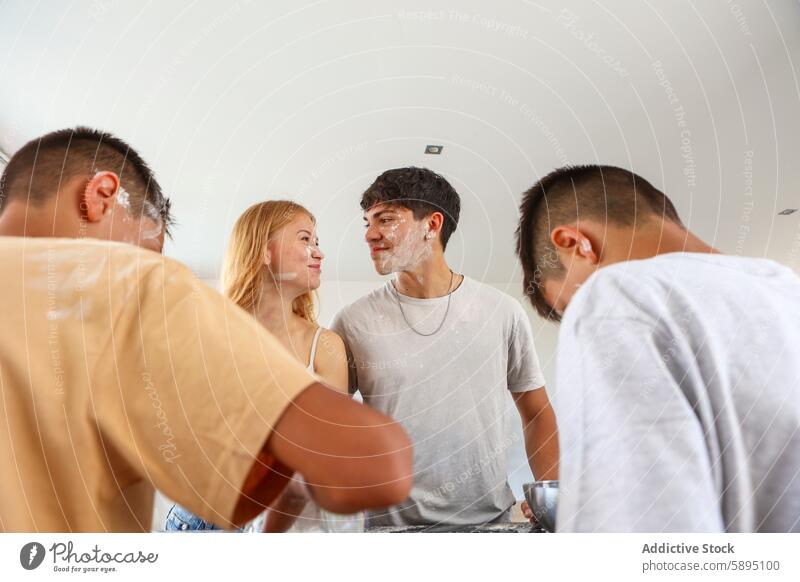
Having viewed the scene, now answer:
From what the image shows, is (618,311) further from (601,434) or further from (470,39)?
(470,39)

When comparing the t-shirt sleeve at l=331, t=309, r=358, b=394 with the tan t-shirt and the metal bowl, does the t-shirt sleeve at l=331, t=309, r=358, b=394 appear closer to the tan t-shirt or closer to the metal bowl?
the tan t-shirt

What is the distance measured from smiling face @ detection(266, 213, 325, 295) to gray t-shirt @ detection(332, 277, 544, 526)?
0.14 ft

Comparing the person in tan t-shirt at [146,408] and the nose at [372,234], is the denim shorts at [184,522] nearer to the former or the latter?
the person in tan t-shirt at [146,408]

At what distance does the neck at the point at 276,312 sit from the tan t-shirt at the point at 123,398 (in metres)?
0.02

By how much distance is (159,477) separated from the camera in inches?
18.8

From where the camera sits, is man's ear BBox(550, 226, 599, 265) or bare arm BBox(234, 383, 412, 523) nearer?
bare arm BBox(234, 383, 412, 523)

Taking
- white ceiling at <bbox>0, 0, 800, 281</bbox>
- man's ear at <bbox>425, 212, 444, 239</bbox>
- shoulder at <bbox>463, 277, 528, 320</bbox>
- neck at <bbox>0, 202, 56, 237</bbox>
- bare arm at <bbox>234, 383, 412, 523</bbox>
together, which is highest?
white ceiling at <bbox>0, 0, 800, 281</bbox>

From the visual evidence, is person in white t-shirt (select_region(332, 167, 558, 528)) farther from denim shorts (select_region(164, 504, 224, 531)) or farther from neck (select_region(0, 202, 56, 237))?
neck (select_region(0, 202, 56, 237))

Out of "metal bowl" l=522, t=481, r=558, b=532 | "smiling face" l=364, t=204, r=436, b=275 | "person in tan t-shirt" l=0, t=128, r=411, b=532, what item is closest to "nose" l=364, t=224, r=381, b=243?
"smiling face" l=364, t=204, r=436, b=275

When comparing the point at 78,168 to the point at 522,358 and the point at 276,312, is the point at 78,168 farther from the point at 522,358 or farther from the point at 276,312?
the point at 522,358

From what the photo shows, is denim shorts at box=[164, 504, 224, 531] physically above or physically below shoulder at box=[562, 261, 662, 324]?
below

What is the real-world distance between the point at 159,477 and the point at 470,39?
47 cm

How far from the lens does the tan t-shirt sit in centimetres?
47
